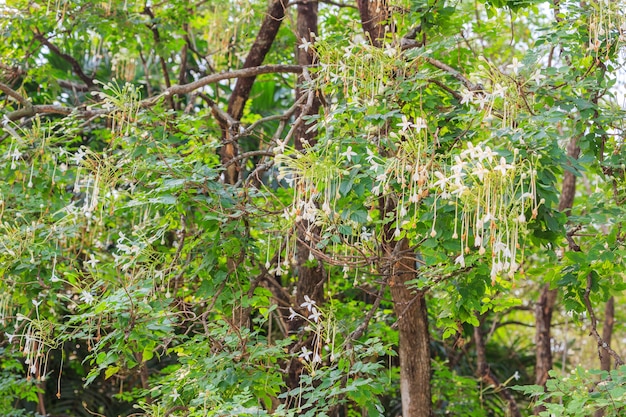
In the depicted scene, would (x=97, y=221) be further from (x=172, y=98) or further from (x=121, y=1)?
(x=121, y=1)

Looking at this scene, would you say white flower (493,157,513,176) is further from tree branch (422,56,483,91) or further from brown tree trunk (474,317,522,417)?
brown tree trunk (474,317,522,417)

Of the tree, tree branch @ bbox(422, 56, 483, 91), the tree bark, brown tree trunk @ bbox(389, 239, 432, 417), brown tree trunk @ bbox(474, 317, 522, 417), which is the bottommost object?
brown tree trunk @ bbox(474, 317, 522, 417)

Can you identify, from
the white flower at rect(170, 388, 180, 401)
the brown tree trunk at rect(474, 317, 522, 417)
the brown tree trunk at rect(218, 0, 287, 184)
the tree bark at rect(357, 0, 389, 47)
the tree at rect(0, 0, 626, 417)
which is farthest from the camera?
the brown tree trunk at rect(474, 317, 522, 417)

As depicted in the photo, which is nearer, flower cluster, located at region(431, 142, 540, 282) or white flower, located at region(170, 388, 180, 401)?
flower cluster, located at region(431, 142, 540, 282)

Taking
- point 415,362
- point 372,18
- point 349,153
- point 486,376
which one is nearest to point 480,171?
point 349,153

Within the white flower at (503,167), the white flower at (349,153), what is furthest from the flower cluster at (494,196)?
the white flower at (349,153)

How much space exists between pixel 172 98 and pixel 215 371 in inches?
67.4

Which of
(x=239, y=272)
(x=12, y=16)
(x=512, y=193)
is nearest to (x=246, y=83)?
(x=12, y=16)

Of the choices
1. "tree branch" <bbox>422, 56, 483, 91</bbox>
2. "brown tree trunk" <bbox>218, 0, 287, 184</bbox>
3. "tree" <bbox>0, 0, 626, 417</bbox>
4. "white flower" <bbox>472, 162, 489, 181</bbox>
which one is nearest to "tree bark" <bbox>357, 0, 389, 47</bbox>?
"tree" <bbox>0, 0, 626, 417</bbox>

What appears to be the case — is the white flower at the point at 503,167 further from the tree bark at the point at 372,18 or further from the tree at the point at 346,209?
the tree bark at the point at 372,18

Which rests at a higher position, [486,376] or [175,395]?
[175,395]

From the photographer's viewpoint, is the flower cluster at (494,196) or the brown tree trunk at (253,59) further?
the brown tree trunk at (253,59)

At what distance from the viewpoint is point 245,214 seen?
3090 millimetres

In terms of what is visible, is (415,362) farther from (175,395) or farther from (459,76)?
(459,76)
